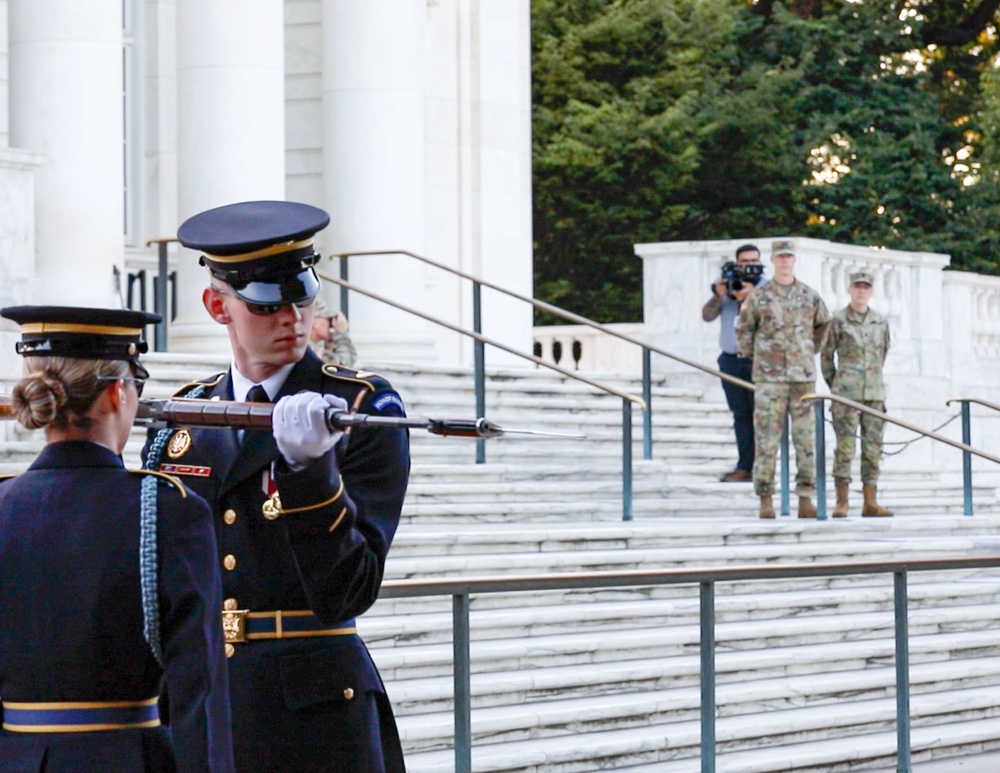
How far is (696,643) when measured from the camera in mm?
11336

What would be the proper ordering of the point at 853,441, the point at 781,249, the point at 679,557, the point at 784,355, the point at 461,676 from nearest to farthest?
the point at 461,676 → the point at 679,557 → the point at 784,355 → the point at 781,249 → the point at 853,441

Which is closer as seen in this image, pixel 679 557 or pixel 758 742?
pixel 758 742

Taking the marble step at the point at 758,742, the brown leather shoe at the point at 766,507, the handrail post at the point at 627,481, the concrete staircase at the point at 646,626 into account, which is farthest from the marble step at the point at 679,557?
the marble step at the point at 758,742

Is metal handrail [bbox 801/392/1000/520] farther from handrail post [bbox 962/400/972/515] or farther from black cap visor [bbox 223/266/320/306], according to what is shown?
black cap visor [bbox 223/266/320/306]

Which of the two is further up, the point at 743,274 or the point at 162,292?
the point at 743,274

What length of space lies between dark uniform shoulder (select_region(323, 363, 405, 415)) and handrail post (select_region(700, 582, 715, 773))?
12.3ft

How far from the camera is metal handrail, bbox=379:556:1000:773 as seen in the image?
6.86 metres

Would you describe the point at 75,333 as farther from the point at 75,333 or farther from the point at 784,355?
the point at 784,355

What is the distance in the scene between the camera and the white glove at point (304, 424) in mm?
3707

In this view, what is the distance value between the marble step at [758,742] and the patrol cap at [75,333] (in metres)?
4.95

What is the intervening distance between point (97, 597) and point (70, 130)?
11652 mm

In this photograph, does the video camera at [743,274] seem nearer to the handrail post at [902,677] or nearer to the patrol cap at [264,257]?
the handrail post at [902,677]

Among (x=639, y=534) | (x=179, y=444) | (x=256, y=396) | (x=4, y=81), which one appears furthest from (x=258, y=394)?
(x=4, y=81)

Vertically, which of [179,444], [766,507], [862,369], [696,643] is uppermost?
[862,369]
